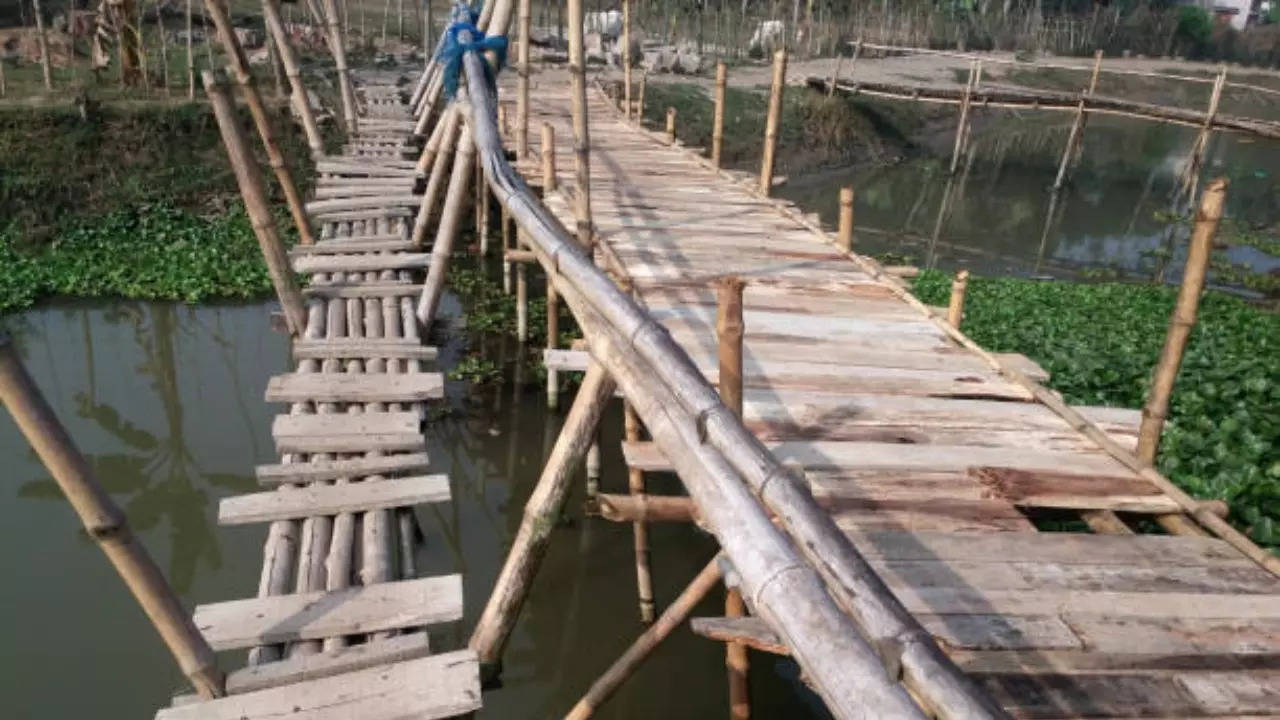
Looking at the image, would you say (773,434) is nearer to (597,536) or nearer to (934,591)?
(934,591)

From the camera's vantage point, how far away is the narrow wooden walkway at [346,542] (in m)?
2.79

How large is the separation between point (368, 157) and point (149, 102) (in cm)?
589

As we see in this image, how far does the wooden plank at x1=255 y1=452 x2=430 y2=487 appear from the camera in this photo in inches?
151

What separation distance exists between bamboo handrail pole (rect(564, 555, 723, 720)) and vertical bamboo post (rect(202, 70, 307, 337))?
296cm

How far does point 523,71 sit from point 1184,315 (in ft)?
17.2

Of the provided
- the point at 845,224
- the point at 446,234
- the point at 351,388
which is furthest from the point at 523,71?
the point at 351,388

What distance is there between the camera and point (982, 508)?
123 inches

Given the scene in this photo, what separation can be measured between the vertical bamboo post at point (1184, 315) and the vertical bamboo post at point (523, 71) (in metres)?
4.69

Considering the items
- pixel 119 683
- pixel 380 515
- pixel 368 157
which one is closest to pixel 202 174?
pixel 368 157

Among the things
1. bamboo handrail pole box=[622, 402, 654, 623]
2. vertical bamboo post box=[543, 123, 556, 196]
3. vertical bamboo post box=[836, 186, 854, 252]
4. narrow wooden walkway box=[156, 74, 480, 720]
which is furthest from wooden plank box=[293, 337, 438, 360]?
vertical bamboo post box=[836, 186, 854, 252]

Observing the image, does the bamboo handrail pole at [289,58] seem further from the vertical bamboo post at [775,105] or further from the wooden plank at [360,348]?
the vertical bamboo post at [775,105]

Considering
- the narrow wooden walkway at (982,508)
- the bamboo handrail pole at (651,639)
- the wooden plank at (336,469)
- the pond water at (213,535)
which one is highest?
the narrow wooden walkway at (982,508)

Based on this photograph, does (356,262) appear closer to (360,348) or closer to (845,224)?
(360,348)

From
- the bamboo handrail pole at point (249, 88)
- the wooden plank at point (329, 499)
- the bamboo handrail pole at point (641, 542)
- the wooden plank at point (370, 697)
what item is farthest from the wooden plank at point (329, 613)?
the bamboo handrail pole at point (249, 88)
